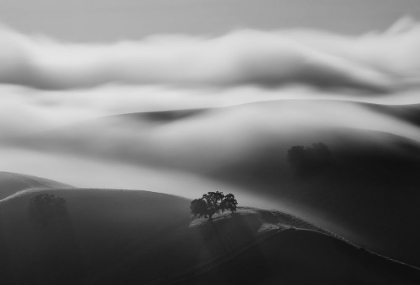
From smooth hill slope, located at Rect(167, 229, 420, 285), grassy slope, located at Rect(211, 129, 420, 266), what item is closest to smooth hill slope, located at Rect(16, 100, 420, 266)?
grassy slope, located at Rect(211, 129, 420, 266)

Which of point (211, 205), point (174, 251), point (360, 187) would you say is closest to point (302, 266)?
point (174, 251)

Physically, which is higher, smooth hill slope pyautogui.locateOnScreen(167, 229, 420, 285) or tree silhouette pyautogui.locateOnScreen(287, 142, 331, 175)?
tree silhouette pyautogui.locateOnScreen(287, 142, 331, 175)

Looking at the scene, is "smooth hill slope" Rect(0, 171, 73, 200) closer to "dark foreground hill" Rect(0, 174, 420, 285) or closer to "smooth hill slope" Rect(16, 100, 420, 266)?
"dark foreground hill" Rect(0, 174, 420, 285)

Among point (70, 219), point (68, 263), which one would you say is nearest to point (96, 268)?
point (68, 263)

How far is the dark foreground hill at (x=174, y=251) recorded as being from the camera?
234 ft

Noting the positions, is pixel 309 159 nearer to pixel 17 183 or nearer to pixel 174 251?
pixel 174 251

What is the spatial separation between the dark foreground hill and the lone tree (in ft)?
4.97

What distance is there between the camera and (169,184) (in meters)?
149

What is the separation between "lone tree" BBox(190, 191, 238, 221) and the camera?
8800cm

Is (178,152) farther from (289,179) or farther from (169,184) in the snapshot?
(289,179)

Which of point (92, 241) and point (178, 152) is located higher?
point (178, 152)

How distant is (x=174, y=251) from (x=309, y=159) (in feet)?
199

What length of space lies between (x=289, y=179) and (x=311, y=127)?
153ft

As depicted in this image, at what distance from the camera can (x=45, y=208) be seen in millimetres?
90812
